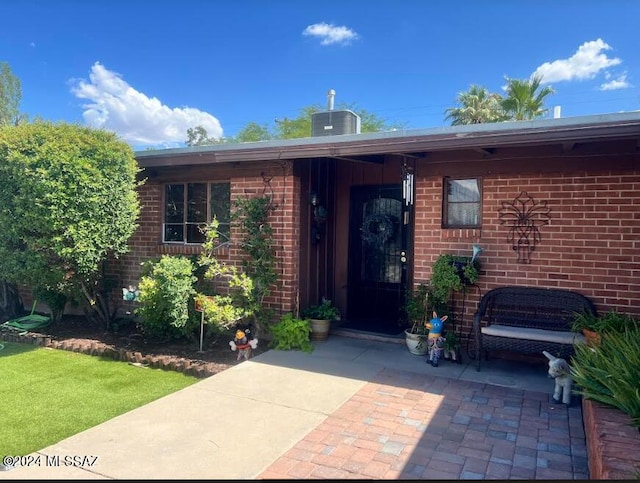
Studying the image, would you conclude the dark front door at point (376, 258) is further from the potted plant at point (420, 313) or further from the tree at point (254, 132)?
the tree at point (254, 132)

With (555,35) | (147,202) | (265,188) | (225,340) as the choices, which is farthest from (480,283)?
(555,35)

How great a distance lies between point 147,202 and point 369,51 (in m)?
14.2

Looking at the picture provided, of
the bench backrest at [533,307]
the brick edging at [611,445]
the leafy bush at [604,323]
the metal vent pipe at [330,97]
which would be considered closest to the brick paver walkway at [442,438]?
the brick edging at [611,445]

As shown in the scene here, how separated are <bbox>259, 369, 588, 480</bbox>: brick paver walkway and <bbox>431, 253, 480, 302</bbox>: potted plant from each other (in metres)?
1.22

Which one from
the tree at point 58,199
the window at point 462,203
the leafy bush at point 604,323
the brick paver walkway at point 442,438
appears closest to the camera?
the brick paver walkway at point 442,438

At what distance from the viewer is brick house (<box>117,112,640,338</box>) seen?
4.77 m

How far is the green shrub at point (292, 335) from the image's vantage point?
5668 millimetres

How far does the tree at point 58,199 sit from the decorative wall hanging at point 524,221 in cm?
498

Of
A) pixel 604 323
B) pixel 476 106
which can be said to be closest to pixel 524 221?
pixel 604 323

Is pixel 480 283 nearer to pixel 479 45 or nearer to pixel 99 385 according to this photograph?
pixel 99 385

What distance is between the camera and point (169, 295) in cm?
543

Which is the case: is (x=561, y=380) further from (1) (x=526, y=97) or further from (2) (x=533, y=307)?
(1) (x=526, y=97)

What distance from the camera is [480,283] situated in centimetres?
539

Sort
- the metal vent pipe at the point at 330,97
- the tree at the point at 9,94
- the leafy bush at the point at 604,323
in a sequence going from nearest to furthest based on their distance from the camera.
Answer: the leafy bush at the point at 604,323 → the metal vent pipe at the point at 330,97 → the tree at the point at 9,94
